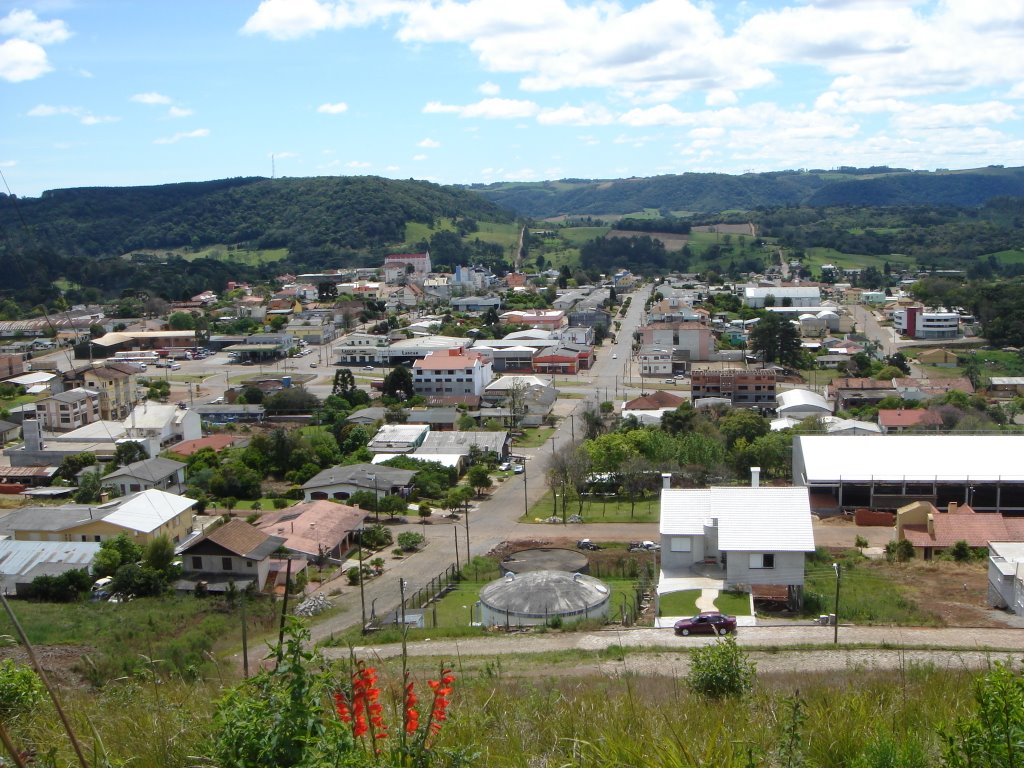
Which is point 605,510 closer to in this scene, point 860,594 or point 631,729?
point 860,594

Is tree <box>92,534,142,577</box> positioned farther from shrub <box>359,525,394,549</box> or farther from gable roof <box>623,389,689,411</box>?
gable roof <box>623,389,689,411</box>

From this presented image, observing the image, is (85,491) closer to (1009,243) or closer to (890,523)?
(890,523)

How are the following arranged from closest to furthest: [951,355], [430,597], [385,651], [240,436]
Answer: [385,651], [430,597], [240,436], [951,355]

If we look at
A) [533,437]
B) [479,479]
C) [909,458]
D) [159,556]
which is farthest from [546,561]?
[533,437]

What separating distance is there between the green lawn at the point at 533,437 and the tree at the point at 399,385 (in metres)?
3.61

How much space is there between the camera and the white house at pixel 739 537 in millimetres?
8406

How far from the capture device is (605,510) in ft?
42.2

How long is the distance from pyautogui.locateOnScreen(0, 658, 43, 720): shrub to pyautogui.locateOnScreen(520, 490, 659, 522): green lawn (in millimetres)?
9218

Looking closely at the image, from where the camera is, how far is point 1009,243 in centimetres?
5231

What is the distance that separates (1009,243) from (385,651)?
5470 centimetres

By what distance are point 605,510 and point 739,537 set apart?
14.4 ft

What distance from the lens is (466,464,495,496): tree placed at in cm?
1370

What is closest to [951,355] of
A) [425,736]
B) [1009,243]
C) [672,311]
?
[672,311]

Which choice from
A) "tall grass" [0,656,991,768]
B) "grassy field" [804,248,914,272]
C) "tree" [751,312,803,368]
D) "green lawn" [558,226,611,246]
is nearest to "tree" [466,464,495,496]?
"tall grass" [0,656,991,768]
